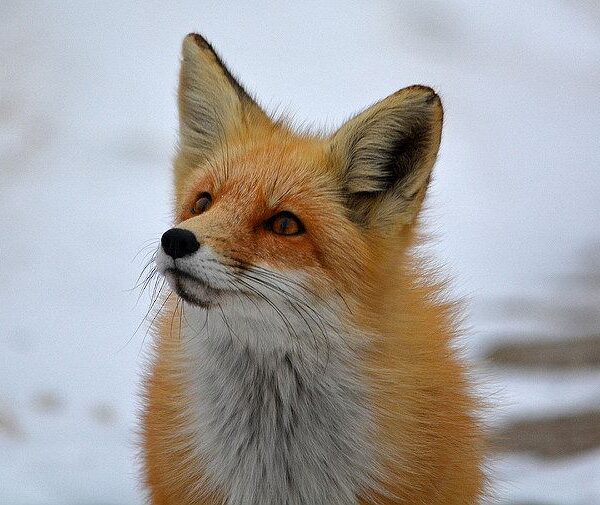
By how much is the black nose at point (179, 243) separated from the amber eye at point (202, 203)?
0.23m

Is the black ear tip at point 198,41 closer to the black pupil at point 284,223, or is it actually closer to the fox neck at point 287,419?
the black pupil at point 284,223

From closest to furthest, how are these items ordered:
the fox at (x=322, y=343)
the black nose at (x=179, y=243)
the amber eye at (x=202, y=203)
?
the black nose at (x=179, y=243)
the fox at (x=322, y=343)
the amber eye at (x=202, y=203)

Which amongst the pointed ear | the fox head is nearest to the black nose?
the fox head

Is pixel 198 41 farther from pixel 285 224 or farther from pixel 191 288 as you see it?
pixel 191 288

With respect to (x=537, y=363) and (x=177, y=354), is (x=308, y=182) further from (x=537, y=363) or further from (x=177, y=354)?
(x=537, y=363)

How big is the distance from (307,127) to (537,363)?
1.59 m

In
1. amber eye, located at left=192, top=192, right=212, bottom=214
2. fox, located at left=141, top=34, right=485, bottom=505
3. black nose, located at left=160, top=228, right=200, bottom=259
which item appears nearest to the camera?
black nose, located at left=160, top=228, right=200, bottom=259

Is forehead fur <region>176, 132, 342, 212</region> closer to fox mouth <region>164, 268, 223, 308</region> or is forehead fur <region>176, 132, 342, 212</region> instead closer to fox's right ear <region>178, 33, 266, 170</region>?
fox's right ear <region>178, 33, 266, 170</region>

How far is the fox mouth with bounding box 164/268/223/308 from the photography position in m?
1.53

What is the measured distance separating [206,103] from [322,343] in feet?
2.13

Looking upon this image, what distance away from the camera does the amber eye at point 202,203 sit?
5.69 ft

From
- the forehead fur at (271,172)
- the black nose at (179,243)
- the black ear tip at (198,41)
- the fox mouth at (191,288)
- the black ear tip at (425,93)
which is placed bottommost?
the fox mouth at (191,288)

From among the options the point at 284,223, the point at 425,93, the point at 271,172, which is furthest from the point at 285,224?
the point at 425,93

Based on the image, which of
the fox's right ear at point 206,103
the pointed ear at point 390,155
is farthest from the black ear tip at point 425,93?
the fox's right ear at point 206,103
